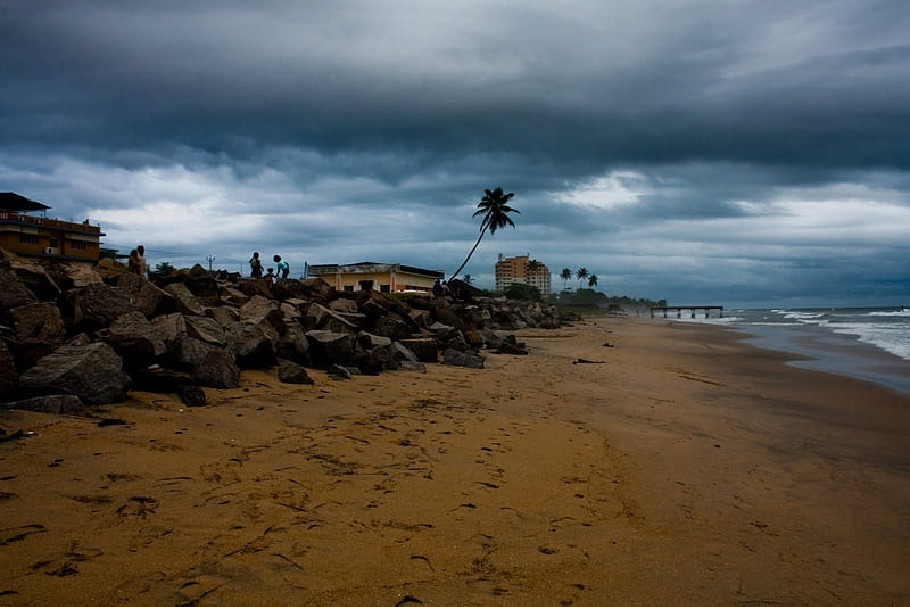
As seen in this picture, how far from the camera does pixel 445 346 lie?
14.3 m

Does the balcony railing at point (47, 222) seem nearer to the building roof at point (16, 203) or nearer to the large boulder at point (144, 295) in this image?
the building roof at point (16, 203)

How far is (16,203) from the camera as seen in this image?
39812mm

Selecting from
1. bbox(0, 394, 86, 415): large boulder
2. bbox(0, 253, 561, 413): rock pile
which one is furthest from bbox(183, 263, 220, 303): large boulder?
bbox(0, 394, 86, 415): large boulder

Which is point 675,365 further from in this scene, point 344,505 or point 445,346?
point 344,505

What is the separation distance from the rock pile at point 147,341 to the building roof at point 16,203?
36.6m

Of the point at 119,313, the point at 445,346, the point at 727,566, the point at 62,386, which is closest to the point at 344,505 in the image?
the point at 727,566

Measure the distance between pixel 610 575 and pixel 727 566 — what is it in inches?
33.1

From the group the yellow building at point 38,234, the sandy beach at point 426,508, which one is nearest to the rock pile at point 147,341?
the sandy beach at point 426,508

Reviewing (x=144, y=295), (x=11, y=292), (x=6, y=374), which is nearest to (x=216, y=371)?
(x=144, y=295)

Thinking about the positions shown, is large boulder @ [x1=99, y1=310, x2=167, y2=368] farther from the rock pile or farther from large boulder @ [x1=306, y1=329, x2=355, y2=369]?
large boulder @ [x1=306, y1=329, x2=355, y2=369]

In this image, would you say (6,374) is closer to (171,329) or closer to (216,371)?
(171,329)

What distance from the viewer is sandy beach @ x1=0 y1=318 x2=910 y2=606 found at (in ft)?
9.52

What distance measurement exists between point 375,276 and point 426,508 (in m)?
45.9

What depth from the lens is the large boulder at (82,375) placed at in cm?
514
